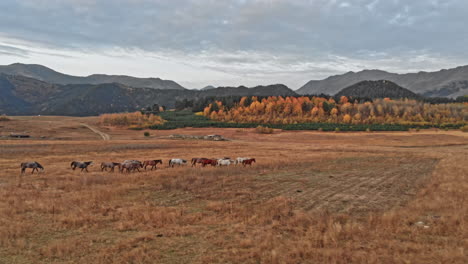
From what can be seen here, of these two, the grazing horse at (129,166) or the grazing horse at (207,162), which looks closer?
the grazing horse at (129,166)

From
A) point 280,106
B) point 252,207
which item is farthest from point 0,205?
point 280,106

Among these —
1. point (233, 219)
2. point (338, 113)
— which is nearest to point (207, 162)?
point (233, 219)

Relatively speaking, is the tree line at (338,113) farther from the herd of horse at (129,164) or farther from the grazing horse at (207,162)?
the grazing horse at (207,162)

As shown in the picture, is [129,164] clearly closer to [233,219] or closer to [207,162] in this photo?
[207,162]

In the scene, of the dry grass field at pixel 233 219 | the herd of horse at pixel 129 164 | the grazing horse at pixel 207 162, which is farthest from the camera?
the grazing horse at pixel 207 162

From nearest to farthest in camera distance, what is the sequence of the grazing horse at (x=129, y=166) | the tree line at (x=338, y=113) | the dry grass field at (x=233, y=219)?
the dry grass field at (x=233, y=219) → the grazing horse at (x=129, y=166) → the tree line at (x=338, y=113)

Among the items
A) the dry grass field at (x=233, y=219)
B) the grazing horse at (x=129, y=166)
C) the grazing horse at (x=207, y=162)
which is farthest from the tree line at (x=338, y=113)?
the dry grass field at (x=233, y=219)

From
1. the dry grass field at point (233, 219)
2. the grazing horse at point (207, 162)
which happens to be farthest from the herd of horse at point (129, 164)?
the dry grass field at point (233, 219)

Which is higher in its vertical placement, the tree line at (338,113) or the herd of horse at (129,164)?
the tree line at (338,113)

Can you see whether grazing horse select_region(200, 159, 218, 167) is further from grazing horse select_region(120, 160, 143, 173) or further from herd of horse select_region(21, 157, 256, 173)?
grazing horse select_region(120, 160, 143, 173)

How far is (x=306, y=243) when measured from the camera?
1125cm

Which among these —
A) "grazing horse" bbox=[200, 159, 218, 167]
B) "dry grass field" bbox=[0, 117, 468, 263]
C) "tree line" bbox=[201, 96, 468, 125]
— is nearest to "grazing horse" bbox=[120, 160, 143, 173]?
"dry grass field" bbox=[0, 117, 468, 263]

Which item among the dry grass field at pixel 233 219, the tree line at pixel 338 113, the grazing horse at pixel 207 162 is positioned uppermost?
the tree line at pixel 338 113

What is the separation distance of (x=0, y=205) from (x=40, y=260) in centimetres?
857
